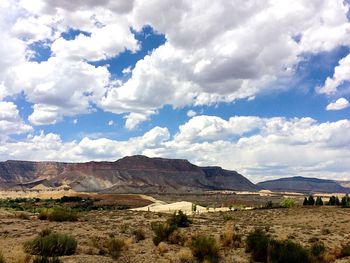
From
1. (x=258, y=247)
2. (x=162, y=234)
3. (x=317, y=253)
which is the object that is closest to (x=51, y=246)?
(x=162, y=234)

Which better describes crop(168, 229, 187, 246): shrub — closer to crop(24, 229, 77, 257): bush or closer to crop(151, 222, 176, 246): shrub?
crop(151, 222, 176, 246): shrub

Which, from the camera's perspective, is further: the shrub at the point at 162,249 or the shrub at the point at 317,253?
the shrub at the point at 162,249

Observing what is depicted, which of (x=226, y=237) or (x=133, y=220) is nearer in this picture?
(x=226, y=237)

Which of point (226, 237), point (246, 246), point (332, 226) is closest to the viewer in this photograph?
point (246, 246)

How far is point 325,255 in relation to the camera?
798 inches

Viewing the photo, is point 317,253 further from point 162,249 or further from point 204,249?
point 162,249

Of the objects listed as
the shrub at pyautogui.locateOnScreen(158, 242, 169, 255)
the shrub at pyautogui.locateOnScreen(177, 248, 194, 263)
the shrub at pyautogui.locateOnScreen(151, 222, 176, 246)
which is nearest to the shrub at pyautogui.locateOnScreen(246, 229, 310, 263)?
the shrub at pyautogui.locateOnScreen(177, 248, 194, 263)

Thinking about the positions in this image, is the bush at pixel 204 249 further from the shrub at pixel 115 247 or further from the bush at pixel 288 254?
the shrub at pixel 115 247

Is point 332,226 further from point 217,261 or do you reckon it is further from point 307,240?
point 217,261

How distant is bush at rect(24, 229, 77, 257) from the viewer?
61.2 ft

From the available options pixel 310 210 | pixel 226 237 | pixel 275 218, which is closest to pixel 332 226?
pixel 275 218

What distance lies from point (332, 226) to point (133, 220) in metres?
17.3

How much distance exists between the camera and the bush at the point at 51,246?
18658 mm

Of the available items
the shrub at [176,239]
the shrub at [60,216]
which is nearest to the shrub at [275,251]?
the shrub at [176,239]
